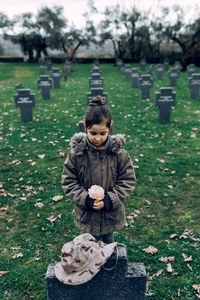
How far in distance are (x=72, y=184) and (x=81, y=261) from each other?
0.92 meters

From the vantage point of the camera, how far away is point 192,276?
383 centimetres

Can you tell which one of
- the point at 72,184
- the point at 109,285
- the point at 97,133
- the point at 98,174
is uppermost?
the point at 97,133

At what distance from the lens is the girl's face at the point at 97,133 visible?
267cm

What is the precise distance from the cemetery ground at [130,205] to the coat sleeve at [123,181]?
1.61 m

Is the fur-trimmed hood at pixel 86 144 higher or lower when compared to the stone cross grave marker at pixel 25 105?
higher

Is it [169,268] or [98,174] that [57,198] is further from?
[98,174]

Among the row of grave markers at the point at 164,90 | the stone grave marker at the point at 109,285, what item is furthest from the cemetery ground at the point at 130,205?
the stone grave marker at the point at 109,285

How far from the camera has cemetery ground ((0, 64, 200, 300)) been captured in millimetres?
3918

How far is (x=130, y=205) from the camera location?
550cm

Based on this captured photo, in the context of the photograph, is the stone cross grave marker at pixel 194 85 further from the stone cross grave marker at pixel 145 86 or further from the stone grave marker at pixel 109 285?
the stone grave marker at pixel 109 285

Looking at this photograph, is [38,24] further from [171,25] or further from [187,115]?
[187,115]

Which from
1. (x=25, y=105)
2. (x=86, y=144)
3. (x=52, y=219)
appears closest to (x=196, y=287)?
(x=86, y=144)

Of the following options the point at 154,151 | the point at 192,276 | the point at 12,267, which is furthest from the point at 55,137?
the point at 192,276

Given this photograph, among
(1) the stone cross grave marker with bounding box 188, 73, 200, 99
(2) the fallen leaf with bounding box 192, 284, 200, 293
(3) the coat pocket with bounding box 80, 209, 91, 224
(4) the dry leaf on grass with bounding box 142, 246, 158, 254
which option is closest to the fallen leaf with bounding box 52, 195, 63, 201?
(4) the dry leaf on grass with bounding box 142, 246, 158, 254
